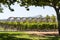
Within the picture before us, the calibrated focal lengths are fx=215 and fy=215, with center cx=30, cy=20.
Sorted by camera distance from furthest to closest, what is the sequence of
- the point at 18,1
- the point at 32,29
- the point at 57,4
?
the point at 32,29, the point at 57,4, the point at 18,1

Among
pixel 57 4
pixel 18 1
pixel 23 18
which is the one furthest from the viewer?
pixel 23 18

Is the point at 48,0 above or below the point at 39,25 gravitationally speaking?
above

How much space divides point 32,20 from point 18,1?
15.8m

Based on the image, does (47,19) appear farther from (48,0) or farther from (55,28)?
(48,0)

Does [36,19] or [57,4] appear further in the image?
[36,19]

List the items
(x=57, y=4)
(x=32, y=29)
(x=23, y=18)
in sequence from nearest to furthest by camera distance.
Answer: (x=57, y=4)
(x=32, y=29)
(x=23, y=18)

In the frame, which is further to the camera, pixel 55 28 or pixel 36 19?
pixel 36 19

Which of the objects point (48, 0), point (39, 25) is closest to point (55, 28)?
point (39, 25)

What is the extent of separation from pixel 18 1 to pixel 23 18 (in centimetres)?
1545

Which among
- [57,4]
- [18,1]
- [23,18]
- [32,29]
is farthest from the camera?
[23,18]

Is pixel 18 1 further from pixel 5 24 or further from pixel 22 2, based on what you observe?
pixel 5 24

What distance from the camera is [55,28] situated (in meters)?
38.0

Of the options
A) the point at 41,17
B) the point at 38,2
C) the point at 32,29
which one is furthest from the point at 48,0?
the point at 41,17

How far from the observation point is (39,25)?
37312 mm
